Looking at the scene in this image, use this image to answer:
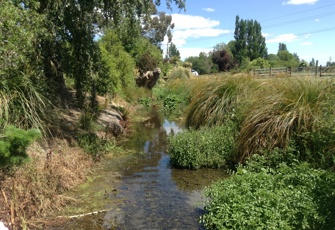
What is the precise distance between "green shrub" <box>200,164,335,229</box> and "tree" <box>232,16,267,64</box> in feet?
201

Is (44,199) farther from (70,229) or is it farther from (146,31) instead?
(146,31)

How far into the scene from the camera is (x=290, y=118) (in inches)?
240

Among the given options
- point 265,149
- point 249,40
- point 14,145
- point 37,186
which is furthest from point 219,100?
point 249,40

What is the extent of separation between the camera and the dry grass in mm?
4570

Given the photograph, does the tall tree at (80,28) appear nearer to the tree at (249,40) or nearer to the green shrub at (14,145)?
the green shrub at (14,145)

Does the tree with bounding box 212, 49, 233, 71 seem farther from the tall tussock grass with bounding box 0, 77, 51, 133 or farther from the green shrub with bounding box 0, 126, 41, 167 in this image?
the green shrub with bounding box 0, 126, 41, 167

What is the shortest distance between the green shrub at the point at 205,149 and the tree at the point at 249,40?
5857 cm

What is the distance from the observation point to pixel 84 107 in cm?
988

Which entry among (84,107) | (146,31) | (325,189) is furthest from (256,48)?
(325,189)

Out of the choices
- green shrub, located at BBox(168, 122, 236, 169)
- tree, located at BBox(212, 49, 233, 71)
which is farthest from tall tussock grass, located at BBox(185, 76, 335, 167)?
tree, located at BBox(212, 49, 233, 71)

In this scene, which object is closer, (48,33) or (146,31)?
(48,33)

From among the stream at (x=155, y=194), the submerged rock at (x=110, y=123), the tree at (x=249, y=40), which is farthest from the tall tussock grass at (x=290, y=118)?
the tree at (x=249, y=40)

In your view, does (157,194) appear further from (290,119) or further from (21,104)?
(21,104)

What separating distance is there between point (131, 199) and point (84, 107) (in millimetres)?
4793
